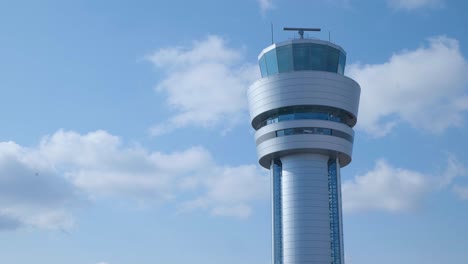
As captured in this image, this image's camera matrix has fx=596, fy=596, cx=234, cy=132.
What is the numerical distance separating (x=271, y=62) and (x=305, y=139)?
14.3 m

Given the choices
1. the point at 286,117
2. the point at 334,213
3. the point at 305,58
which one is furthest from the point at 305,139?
the point at 305,58

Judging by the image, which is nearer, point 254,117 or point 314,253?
point 314,253

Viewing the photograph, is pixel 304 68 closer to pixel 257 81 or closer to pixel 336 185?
pixel 257 81

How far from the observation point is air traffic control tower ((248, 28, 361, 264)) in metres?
87.8

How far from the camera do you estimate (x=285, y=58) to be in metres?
93.9

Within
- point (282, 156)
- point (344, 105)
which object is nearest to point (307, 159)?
point (282, 156)

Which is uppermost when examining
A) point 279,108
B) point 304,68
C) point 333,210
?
point 304,68

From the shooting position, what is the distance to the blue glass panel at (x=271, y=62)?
9462cm

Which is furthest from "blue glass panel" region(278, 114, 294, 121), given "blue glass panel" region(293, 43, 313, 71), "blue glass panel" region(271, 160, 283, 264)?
"blue glass panel" region(271, 160, 283, 264)

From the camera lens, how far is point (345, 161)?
312ft

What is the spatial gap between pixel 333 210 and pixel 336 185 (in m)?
3.96

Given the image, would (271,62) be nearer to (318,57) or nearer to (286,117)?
(318,57)

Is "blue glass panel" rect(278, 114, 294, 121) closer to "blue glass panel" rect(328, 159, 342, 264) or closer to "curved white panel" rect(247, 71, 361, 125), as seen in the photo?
"curved white panel" rect(247, 71, 361, 125)

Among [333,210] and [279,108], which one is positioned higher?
[279,108]
